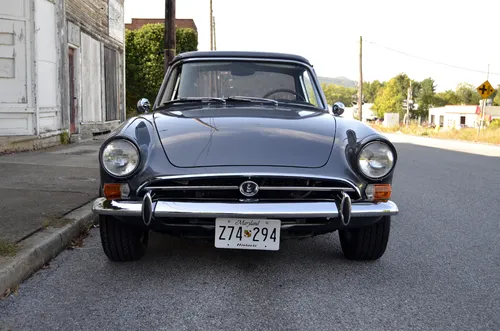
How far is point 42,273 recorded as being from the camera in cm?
350

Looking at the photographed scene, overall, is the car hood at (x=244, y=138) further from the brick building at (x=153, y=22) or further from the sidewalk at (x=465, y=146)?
the brick building at (x=153, y=22)

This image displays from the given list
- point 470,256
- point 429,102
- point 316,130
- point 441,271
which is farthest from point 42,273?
point 429,102

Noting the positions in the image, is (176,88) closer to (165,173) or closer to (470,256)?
(165,173)

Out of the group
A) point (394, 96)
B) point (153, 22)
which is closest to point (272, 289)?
point (153, 22)

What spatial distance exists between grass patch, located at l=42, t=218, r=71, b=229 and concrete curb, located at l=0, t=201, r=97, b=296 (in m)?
0.04

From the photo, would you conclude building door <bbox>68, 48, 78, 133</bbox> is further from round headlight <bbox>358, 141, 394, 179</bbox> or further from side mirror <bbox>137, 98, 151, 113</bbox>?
round headlight <bbox>358, 141, 394, 179</bbox>

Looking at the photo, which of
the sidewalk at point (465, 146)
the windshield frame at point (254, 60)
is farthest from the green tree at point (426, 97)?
the windshield frame at point (254, 60)

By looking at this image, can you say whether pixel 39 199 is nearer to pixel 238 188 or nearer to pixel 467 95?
pixel 238 188

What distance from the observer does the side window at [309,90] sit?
4.65 meters

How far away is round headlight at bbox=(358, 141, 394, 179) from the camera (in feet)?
10.9

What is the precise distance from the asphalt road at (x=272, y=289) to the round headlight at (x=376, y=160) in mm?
703

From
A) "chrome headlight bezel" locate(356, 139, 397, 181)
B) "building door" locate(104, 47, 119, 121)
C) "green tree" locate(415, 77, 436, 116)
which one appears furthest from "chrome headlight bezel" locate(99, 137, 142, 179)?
"green tree" locate(415, 77, 436, 116)

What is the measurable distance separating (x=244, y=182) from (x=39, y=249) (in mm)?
1559

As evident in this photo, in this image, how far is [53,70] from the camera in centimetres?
1141
